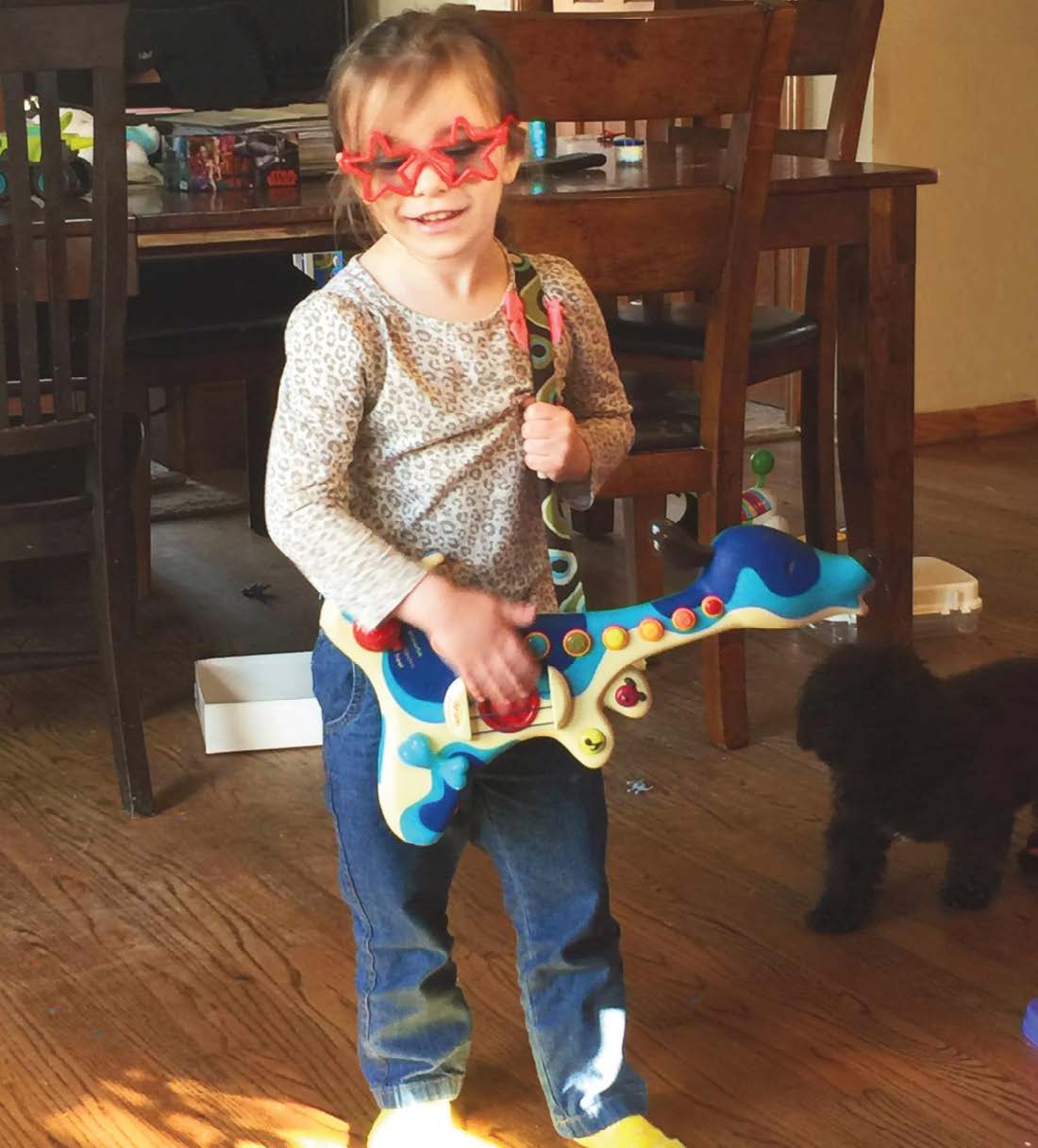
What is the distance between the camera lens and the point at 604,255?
6.89ft

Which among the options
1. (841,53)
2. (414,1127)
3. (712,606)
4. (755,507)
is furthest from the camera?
(841,53)

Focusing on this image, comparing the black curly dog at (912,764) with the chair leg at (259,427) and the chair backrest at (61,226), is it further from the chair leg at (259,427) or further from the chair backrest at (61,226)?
the chair leg at (259,427)

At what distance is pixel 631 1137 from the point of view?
1393 millimetres

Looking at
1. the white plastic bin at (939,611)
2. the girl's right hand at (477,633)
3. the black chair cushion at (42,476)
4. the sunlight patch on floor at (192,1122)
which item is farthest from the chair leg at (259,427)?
the girl's right hand at (477,633)

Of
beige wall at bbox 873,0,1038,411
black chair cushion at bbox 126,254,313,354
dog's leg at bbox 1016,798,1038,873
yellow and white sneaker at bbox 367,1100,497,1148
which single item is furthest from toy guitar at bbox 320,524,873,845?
beige wall at bbox 873,0,1038,411

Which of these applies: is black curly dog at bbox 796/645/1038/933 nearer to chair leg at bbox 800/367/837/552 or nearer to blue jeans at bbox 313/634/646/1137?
blue jeans at bbox 313/634/646/1137

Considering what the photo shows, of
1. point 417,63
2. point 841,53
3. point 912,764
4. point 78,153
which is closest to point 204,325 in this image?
point 78,153

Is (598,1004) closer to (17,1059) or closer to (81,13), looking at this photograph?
(17,1059)

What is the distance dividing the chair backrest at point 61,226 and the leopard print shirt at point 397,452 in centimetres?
75

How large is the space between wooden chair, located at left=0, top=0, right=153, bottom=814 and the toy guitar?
86 centimetres

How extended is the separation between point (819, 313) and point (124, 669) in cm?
128

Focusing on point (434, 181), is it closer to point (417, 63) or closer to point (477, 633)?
point (417, 63)

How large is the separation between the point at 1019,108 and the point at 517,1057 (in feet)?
10.7

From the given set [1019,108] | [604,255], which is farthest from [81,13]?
[1019,108]
